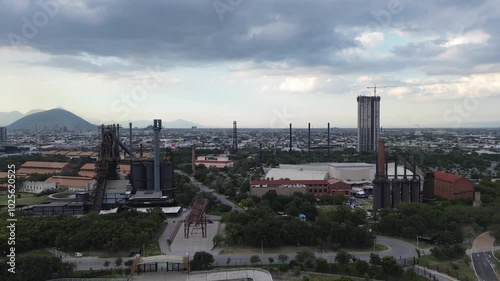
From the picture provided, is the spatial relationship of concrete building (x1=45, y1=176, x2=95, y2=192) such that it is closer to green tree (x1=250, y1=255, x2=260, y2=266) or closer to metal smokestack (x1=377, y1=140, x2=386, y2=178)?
green tree (x1=250, y1=255, x2=260, y2=266)

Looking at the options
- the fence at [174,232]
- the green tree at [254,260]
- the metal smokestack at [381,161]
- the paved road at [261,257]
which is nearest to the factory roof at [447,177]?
Answer: the metal smokestack at [381,161]

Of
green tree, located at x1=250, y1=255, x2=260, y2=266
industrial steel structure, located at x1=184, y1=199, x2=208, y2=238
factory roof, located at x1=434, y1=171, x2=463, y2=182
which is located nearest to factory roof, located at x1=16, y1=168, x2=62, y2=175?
industrial steel structure, located at x1=184, y1=199, x2=208, y2=238

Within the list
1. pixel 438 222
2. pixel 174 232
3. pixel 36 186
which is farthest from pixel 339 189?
pixel 36 186

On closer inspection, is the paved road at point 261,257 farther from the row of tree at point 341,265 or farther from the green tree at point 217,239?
the green tree at point 217,239

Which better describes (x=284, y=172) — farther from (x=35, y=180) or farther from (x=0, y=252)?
(x=0, y=252)

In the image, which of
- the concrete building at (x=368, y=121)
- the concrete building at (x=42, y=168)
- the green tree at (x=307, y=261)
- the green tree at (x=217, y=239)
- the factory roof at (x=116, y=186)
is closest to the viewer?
the green tree at (x=307, y=261)
